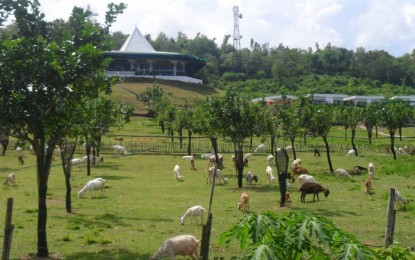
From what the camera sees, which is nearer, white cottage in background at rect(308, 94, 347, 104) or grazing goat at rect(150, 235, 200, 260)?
grazing goat at rect(150, 235, 200, 260)

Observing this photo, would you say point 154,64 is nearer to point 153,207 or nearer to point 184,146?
point 184,146

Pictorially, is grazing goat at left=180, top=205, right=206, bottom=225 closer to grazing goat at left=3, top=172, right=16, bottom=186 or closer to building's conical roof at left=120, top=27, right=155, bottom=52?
grazing goat at left=3, top=172, right=16, bottom=186

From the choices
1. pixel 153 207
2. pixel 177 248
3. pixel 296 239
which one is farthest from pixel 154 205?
pixel 296 239

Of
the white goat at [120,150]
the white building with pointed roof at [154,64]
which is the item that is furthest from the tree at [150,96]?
the white goat at [120,150]

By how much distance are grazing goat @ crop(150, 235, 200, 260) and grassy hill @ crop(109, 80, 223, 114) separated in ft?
245

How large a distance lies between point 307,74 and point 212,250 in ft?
453

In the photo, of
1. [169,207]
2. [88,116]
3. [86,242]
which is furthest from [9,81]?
[169,207]

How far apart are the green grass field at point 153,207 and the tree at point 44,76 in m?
2.70

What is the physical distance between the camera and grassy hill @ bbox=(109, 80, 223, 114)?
314 ft

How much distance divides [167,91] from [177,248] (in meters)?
94.9

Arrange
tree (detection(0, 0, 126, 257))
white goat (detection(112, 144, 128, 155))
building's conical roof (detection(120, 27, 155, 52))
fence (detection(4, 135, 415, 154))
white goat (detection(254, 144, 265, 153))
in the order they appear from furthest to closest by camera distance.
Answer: building's conical roof (detection(120, 27, 155, 52)), white goat (detection(254, 144, 265, 153)), fence (detection(4, 135, 415, 154)), white goat (detection(112, 144, 128, 155)), tree (detection(0, 0, 126, 257))

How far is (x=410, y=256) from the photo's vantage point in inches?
269

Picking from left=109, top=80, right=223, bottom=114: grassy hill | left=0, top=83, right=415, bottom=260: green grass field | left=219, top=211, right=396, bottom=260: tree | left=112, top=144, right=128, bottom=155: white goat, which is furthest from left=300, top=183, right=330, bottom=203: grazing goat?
left=109, top=80, right=223, bottom=114: grassy hill

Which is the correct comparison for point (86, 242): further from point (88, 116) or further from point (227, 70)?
point (227, 70)
